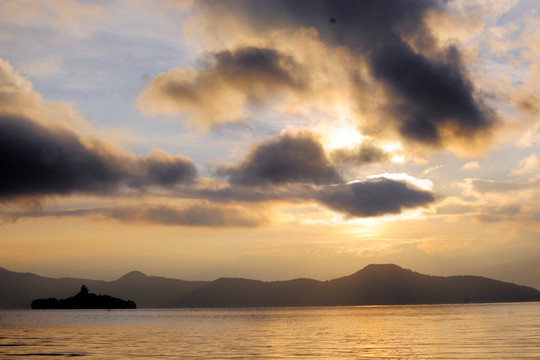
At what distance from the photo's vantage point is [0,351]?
69.1 metres

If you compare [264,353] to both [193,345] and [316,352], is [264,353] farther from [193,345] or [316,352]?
[193,345]

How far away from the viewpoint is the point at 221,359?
59.8 metres

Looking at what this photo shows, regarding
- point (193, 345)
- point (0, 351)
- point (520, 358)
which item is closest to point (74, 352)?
point (0, 351)

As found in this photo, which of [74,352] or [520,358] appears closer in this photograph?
[520,358]

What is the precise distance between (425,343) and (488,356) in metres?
19.2

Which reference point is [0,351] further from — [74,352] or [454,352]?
[454,352]

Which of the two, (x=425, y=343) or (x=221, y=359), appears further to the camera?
(x=425, y=343)

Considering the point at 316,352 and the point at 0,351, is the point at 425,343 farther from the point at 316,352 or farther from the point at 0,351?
the point at 0,351

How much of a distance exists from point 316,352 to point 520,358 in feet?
76.1

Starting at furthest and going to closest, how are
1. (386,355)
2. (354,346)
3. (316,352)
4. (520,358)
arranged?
(354,346) → (316,352) → (386,355) → (520,358)

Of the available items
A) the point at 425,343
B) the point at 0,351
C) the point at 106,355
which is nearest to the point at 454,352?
the point at 425,343

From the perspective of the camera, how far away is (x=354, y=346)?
249 ft

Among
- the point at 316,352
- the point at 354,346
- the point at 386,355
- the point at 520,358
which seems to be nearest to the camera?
the point at 520,358

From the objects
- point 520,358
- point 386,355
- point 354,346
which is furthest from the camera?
point 354,346
